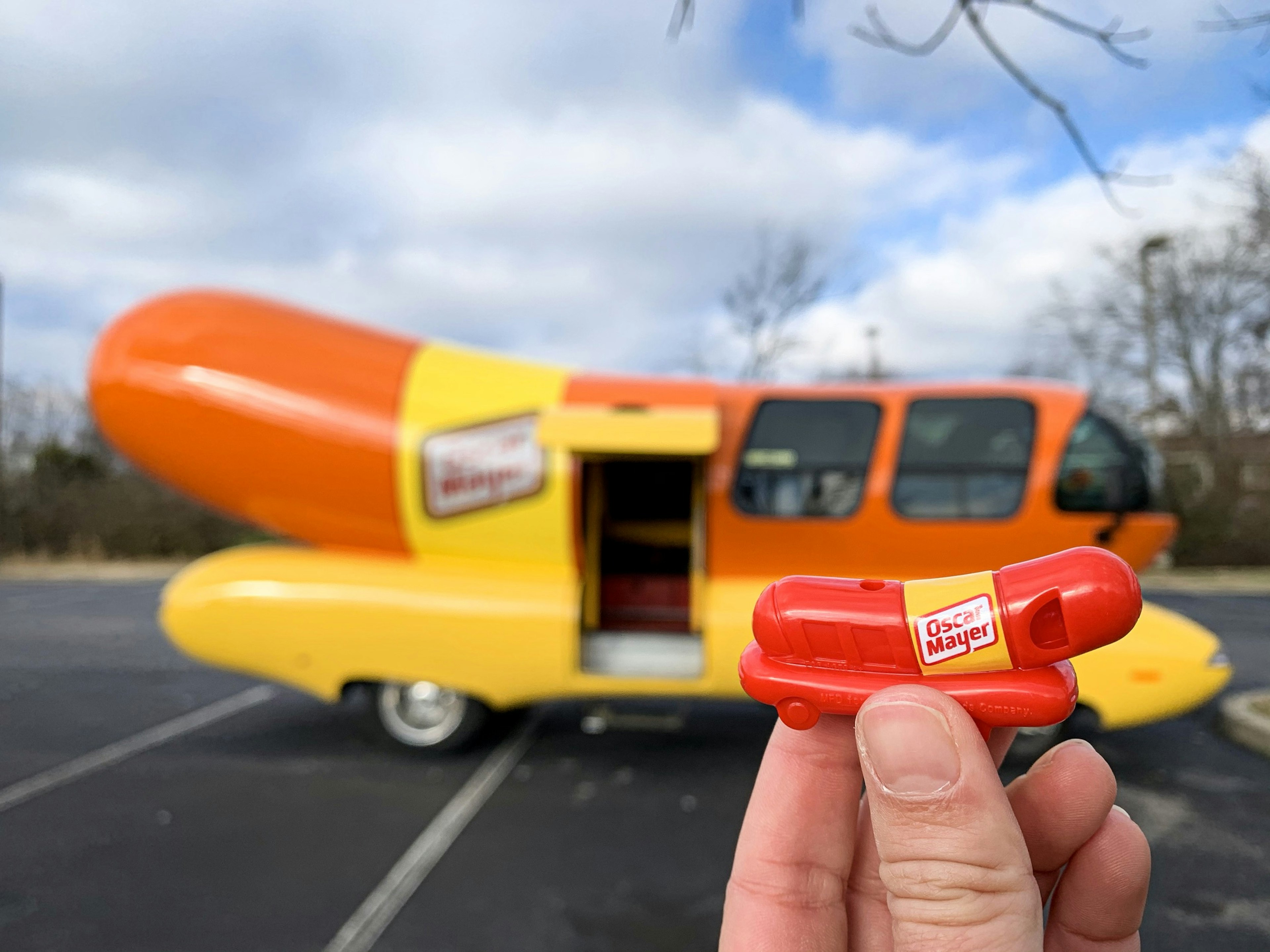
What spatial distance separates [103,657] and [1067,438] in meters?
8.70

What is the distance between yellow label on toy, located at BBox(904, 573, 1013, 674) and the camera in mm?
1175

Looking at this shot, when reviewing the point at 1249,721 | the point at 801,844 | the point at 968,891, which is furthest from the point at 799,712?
the point at 1249,721

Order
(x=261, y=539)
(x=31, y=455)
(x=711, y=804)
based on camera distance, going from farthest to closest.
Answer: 1. (x=31, y=455)
2. (x=261, y=539)
3. (x=711, y=804)

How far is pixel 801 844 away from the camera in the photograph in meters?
1.28

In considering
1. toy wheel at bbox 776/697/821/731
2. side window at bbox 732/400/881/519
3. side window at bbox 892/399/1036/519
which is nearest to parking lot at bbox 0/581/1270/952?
side window at bbox 732/400/881/519

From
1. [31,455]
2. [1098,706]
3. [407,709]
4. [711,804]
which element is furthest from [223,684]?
[31,455]

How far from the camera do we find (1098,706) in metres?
4.17

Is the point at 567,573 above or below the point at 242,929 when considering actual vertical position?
above

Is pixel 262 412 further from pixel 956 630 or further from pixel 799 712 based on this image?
pixel 956 630

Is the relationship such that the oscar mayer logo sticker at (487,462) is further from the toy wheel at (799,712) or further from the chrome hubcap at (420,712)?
the toy wheel at (799,712)

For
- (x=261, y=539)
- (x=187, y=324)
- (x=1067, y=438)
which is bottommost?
(x=261, y=539)

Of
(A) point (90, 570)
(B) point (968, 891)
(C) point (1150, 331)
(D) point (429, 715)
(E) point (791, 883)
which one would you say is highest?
(C) point (1150, 331)

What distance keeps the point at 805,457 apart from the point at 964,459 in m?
0.89

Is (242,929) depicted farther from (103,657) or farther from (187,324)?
(103,657)
